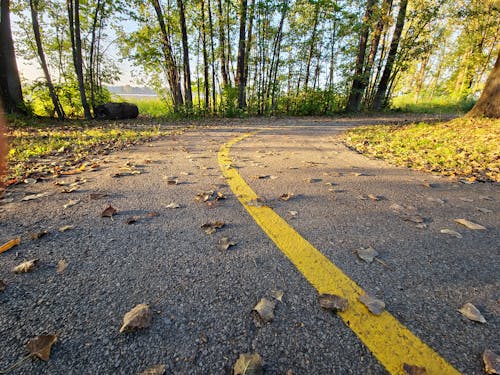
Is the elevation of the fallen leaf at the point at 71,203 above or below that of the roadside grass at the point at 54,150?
below

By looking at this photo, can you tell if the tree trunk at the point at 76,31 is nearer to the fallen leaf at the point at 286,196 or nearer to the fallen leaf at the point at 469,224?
the fallen leaf at the point at 286,196

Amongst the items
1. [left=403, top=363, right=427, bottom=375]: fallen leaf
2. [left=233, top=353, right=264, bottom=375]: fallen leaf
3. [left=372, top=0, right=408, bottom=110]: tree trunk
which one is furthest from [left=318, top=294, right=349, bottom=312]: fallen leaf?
[left=372, top=0, right=408, bottom=110]: tree trunk

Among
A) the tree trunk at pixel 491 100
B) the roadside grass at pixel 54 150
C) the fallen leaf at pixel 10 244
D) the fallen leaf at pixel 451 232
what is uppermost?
the tree trunk at pixel 491 100

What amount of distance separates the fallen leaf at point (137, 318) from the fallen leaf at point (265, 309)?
0.51 meters

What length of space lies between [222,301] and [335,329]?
56 cm

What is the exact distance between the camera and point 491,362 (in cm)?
99

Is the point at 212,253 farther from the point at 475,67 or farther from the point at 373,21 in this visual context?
the point at 475,67

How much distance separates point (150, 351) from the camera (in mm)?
1039

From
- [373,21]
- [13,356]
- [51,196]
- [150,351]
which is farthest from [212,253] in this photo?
[373,21]

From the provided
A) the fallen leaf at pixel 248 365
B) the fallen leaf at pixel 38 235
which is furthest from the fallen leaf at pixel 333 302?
the fallen leaf at pixel 38 235

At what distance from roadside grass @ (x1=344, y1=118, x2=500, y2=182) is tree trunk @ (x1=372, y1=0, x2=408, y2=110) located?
11903 millimetres

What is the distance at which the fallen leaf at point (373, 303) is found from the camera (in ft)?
4.08

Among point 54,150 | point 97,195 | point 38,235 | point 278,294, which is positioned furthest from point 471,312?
point 54,150

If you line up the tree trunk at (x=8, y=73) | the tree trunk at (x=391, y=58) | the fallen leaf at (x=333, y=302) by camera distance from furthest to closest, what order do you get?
1. the tree trunk at (x=391, y=58)
2. the tree trunk at (x=8, y=73)
3. the fallen leaf at (x=333, y=302)
